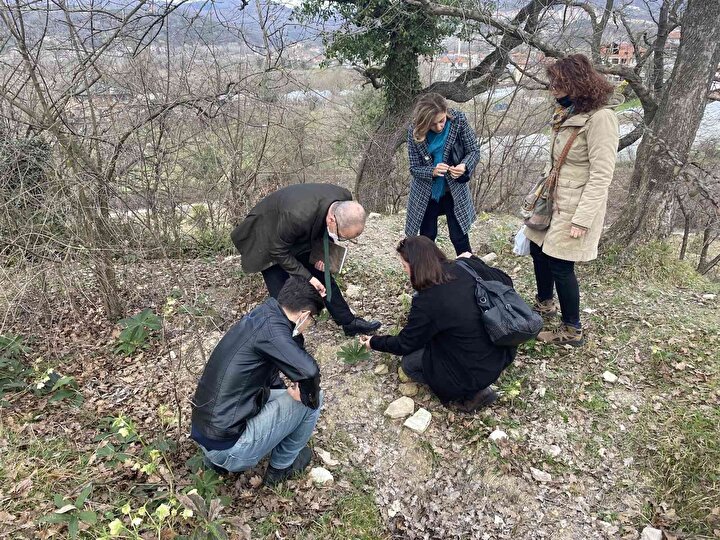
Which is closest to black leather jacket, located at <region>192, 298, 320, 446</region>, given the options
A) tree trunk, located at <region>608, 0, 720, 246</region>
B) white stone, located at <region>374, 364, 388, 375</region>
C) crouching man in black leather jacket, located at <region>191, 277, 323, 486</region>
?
crouching man in black leather jacket, located at <region>191, 277, 323, 486</region>

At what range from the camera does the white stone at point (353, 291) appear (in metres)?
4.84

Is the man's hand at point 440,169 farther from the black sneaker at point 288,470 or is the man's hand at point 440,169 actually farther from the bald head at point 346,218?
the black sneaker at point 288,470

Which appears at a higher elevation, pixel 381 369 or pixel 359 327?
pixel 359 327

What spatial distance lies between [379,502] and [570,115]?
298cm

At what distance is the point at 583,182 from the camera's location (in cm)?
325

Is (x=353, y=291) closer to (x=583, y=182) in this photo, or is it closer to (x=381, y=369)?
(x=381, y=369)

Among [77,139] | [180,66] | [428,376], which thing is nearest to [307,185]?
[428,376]

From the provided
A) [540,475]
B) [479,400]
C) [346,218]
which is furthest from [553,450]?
[346,218]

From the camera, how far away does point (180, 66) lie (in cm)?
494

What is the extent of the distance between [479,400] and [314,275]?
5.31 ft

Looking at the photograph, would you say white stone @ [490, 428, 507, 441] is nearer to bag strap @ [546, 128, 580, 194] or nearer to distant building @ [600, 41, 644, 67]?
bag strap @ [546, 128, 580, 194]

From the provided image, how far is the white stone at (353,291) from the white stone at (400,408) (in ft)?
5.35

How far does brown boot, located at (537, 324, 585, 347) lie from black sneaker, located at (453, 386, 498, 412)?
2.84 feet

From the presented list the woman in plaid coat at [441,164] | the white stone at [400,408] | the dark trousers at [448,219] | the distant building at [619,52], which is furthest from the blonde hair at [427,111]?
the distant building at [619,52]
